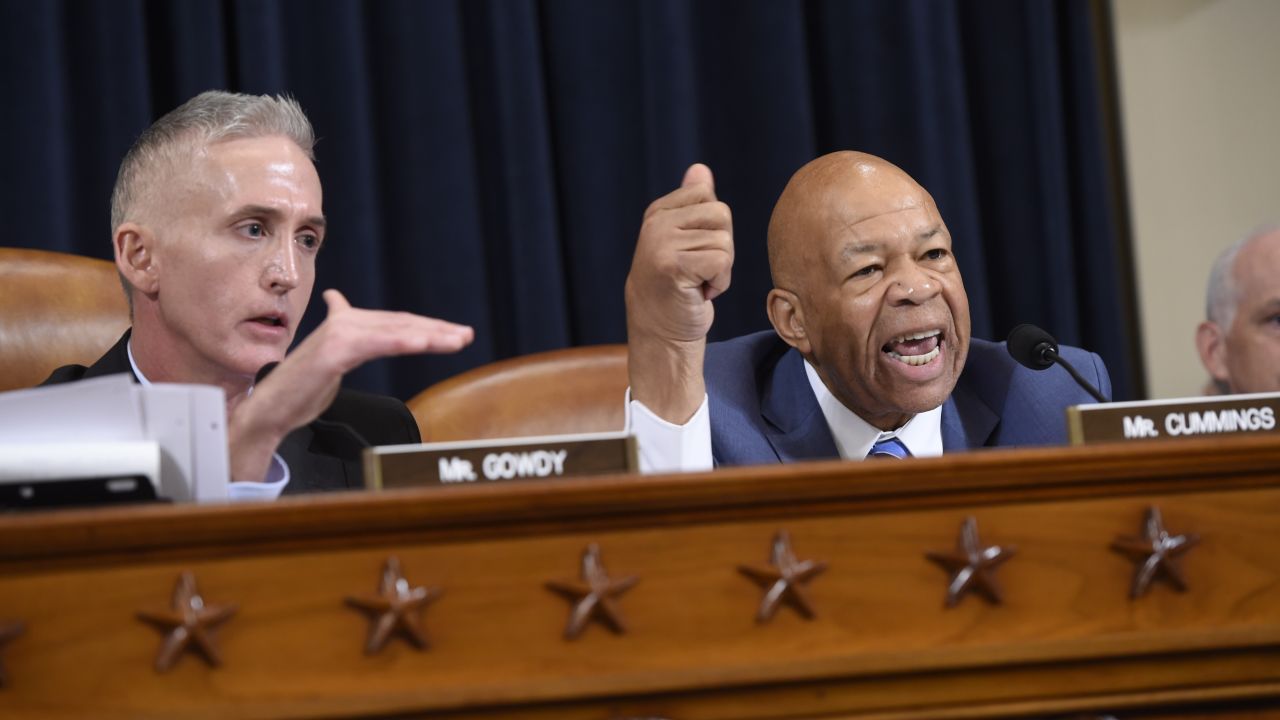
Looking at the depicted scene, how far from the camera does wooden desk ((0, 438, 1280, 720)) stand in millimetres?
859

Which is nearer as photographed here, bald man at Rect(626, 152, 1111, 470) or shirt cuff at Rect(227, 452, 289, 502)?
shirt cuff at Rect(227, 452, 289, 502)

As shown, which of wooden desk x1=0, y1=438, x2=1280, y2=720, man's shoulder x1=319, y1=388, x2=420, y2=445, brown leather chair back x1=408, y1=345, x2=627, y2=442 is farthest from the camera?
brown leather chair back x1=408, y1=345, x2=627, y2=442

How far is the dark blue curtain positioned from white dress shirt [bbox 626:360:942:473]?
2.47 ft

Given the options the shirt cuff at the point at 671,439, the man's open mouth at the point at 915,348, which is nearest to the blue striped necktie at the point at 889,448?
the man's open mouth at the point at 915,348

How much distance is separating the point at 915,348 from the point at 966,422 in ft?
0.49

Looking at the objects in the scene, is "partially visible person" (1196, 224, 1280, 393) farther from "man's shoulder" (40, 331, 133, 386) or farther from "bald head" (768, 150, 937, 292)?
"man's shoulder" (40, 331, 133, 386)

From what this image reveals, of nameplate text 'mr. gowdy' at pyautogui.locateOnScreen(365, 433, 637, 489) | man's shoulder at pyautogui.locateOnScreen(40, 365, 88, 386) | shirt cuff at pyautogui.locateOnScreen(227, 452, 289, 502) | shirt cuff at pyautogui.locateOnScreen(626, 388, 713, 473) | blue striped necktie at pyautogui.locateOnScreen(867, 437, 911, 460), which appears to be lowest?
blue striped necktie at pyautogui.locateOnScreen(867, 437, 911, 460)

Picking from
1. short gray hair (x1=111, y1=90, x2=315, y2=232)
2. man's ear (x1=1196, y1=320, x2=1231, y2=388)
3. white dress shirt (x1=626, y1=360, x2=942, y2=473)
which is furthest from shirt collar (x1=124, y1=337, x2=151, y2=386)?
man's ear (x1=1196, y1=320, x2=1231, y2=388)

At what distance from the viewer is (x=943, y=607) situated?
0.92m

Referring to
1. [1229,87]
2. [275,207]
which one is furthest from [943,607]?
[1229,87]

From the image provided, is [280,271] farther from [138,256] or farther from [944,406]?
[944,406]

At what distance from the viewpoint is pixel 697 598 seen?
2.96 ft

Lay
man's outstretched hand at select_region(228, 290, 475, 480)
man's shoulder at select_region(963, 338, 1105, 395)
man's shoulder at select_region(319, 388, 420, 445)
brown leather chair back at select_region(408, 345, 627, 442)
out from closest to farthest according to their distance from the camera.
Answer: man's outstretched hand at select_region(228, 290, 475, 480) → man's shoulder at select_region(319, 388, 420, 445) → man's shoulder at select_region(963, 338, 1105, 395) → brown leather chair back at select_region(408, 345, 627, 442)

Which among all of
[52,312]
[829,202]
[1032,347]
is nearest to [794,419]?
[829,202]
